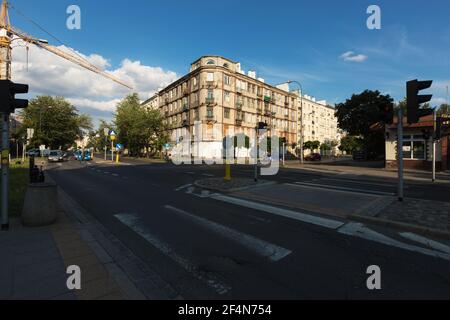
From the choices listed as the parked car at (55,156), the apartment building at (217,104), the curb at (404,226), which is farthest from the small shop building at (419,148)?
the parked car at (55,156)

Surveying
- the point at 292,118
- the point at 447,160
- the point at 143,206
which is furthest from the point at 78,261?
the point at 292,118

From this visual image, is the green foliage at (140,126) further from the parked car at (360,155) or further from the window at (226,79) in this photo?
the parked car at (360,155)

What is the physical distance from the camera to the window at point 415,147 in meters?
22.6

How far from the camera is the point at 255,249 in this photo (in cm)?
447

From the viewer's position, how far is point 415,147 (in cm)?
2306

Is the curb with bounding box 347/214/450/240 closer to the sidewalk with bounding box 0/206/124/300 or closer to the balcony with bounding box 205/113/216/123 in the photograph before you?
the sidewalk with bounding box 0/206/124/300

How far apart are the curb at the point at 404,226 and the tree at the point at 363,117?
36.9 metres

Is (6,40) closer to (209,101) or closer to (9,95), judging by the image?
(209,101)

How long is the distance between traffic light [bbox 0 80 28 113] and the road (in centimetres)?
306

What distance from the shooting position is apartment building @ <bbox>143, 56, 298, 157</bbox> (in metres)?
47.9

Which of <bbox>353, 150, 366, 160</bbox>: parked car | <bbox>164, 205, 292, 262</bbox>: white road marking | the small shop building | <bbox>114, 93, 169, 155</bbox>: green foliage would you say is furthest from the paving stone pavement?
<bbox>114, 93, 169, 155</bbox>: green foliage
